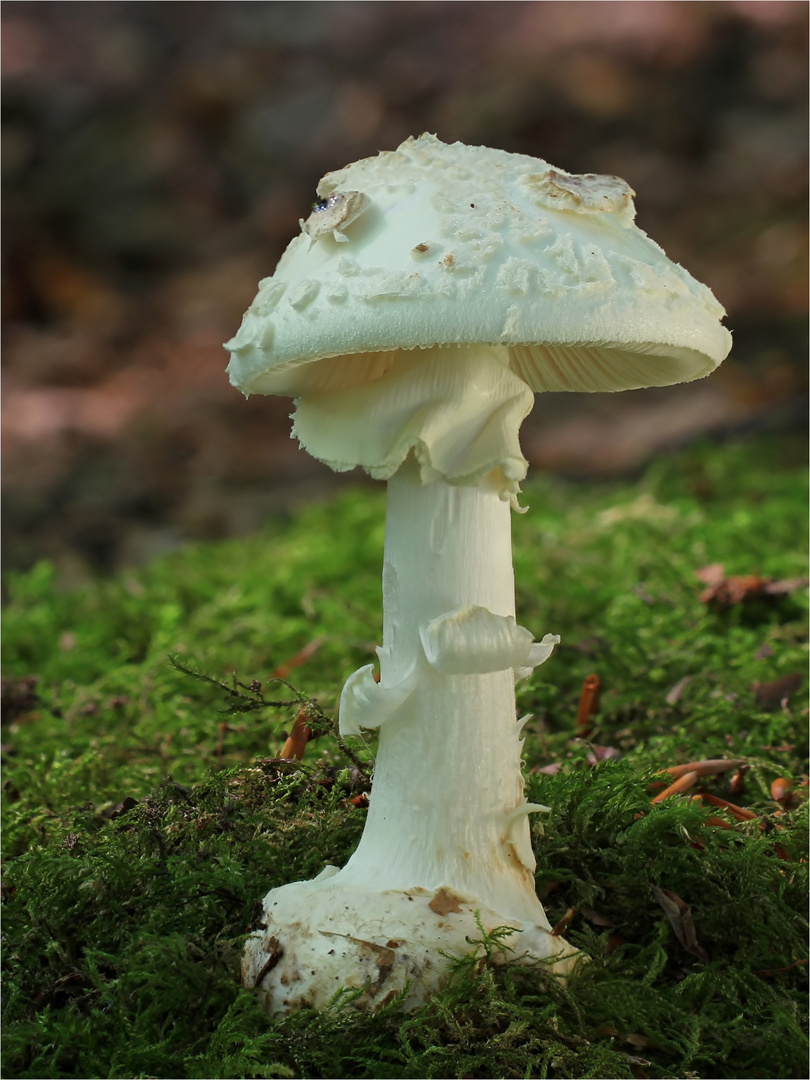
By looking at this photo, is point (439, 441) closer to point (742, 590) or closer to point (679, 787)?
point (679, 787)

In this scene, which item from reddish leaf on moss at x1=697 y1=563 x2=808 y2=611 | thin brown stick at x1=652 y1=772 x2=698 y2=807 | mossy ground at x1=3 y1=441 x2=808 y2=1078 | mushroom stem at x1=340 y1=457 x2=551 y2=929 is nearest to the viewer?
mossy ground at x1=3 y1=441 x2=808 y2=1078

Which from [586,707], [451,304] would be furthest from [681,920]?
[451,304]

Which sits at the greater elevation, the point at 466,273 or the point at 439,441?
the point at 466,273

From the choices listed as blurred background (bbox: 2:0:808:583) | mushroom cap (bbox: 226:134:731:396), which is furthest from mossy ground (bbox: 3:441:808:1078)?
blurred background (bbox: 2:0:808:583)

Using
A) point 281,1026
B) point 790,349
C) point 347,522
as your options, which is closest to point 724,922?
point 281,1026

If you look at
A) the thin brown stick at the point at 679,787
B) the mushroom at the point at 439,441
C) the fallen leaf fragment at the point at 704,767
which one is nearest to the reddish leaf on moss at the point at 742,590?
the fallen leaf fragment at the point at 704,767

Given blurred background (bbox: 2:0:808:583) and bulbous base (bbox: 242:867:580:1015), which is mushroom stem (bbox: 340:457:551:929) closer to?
bulbous base (bbox: 242:867:580:1015)
